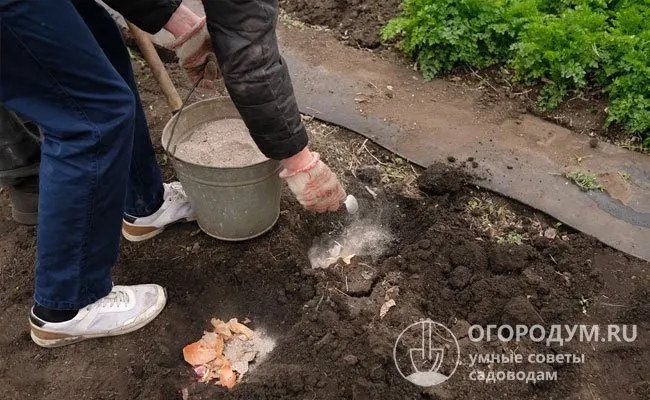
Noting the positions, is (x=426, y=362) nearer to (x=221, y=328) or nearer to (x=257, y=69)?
(x=221, y=328)

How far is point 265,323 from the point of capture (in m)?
2.75

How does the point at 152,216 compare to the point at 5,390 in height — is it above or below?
above

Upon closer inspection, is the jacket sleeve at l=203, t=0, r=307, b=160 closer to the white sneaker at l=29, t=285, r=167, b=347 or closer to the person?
the person

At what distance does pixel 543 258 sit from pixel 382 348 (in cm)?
102

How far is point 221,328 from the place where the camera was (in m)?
2.71

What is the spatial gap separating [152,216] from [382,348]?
4.46ft

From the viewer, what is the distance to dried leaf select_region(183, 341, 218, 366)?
2.58m

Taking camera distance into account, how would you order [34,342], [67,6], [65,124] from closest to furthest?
1. [67,6]
2. [65,124]
3. [34,342]

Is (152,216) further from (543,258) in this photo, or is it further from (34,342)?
(543,258)

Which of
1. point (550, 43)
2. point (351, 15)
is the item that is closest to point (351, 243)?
point (550, 43)

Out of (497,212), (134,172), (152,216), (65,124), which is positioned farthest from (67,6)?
(497,212)

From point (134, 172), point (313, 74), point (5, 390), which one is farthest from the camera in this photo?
point (313, 74)

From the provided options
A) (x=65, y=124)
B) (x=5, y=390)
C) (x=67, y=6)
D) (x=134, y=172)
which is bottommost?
(x=5, y=390)

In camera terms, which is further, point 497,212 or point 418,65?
point 418,65
